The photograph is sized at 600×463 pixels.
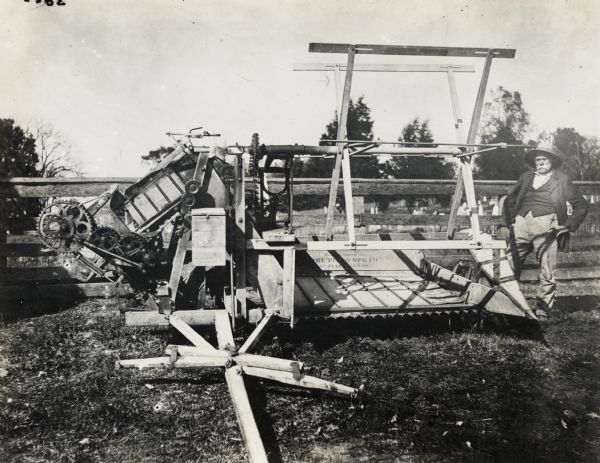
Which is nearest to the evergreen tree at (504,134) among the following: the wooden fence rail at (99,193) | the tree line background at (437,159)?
the tree line background at (437,159)

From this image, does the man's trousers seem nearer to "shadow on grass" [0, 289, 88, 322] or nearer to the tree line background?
"shadow on grass" [0, 289, 88, 322]

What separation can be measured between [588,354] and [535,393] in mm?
1448

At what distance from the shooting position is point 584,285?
25.4 feet

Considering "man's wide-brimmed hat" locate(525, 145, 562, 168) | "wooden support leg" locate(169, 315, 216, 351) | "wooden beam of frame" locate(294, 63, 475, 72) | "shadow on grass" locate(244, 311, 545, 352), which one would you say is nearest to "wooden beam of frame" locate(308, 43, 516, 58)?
"wooden beam of frame" locate(294, 63, 475, 72)

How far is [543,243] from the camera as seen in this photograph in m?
6.05

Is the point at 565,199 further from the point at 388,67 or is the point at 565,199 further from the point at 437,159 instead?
the point at 437,159

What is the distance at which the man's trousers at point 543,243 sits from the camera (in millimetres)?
5934

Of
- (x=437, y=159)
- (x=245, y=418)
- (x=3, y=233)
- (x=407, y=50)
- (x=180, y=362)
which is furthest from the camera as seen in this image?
(x=437, y=159)

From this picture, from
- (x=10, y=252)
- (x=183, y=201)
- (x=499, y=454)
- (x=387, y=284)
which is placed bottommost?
(x=499, y=454)

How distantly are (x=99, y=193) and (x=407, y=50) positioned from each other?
4.97m

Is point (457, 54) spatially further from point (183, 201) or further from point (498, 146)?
point (183, 201)

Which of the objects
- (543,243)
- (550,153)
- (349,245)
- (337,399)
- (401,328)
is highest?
(550,153)

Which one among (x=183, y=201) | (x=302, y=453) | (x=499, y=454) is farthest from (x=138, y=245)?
(x=499, y=454)

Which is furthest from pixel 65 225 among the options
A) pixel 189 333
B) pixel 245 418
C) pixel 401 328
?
pixel 401 328
